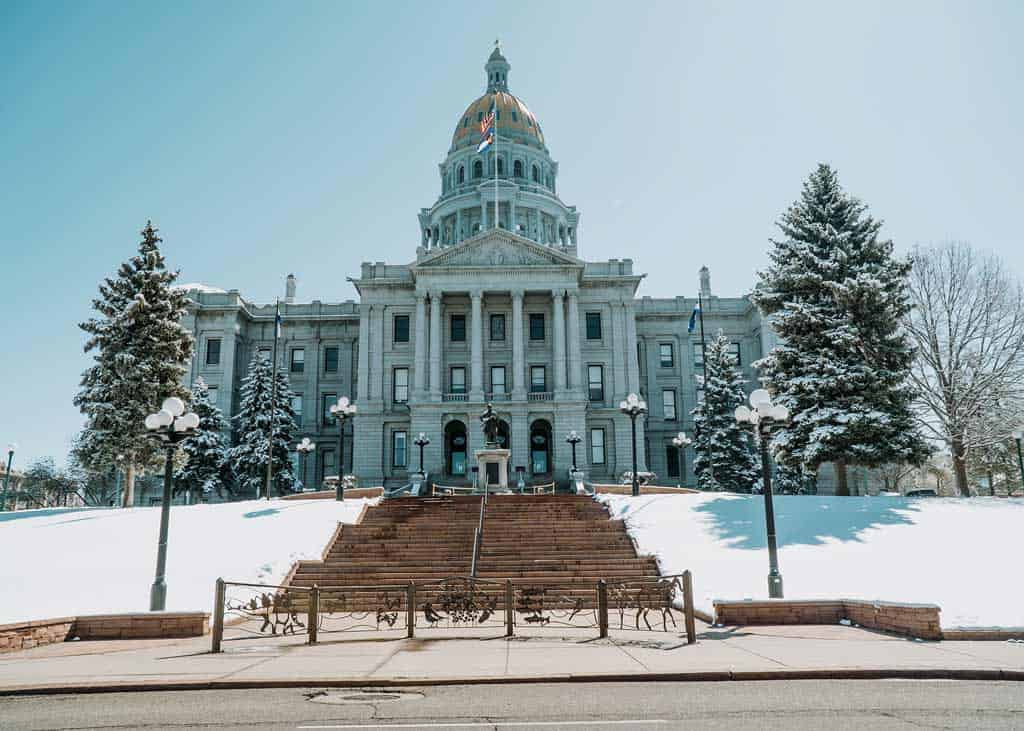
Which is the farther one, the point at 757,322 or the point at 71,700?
the point at 757,322

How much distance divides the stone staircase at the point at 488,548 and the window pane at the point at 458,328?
78.8 ft

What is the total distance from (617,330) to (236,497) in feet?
93.5

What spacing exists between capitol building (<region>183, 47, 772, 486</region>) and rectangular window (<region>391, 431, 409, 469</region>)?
0.07 m

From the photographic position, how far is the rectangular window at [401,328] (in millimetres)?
52812

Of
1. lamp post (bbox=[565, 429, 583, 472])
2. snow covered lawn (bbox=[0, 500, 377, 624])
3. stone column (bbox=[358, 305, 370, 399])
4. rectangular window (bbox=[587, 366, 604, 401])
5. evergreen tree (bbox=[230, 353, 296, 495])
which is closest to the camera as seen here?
snow covered lawn (bbox=[0, 500, 377, 624])

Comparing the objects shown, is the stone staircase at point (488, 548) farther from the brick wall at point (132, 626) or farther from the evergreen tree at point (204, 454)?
the evergreen tree at point (204, 454)

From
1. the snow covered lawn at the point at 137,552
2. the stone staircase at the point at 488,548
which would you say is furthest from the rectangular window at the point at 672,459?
the snow covered lawn at the point at 137,552

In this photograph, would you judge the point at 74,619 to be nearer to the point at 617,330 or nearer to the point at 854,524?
the point at 854,524

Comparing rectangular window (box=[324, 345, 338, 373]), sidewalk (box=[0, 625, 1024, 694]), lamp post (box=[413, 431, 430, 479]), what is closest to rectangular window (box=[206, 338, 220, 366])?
rectangular window (box=[324, 345, 338, 373])

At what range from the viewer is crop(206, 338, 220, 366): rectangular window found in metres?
55.6

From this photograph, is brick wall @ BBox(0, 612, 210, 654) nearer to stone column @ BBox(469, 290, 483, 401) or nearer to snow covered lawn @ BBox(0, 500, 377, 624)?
snow covered lawn @ BBox(0, 500, 377, 624)

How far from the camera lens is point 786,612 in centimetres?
1414

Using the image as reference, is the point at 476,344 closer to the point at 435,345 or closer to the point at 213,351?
the point at 435,345

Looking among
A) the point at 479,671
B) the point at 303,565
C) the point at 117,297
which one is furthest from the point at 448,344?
the point at 479,671
